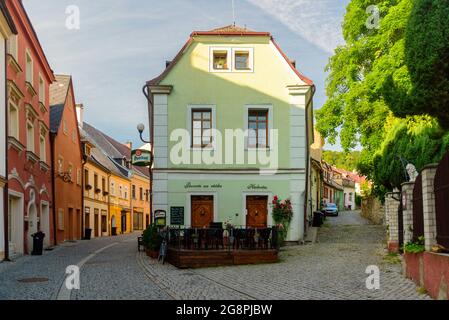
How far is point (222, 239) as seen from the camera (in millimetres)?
17047

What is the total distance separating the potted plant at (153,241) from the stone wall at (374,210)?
16.5 m

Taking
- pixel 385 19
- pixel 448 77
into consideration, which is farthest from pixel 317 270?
pixel 385 19

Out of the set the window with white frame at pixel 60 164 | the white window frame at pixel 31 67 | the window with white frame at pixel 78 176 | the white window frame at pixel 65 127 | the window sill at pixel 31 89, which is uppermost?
the white window frame at pixel 31 67

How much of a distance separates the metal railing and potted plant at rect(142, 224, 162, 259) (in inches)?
59.1

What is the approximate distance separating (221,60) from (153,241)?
27.0 ft

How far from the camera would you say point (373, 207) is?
36.2 m

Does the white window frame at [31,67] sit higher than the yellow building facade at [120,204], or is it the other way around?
the white window frame at [31,67]

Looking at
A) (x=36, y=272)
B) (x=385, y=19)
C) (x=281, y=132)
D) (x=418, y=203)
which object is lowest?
(x=36, y=272)

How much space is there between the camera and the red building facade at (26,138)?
19672mm

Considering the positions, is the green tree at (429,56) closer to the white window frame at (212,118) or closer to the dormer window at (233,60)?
the white window frame at (212,118)

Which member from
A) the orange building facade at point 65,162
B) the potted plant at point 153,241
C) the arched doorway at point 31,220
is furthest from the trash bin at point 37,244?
the orange building facade at point 65,162

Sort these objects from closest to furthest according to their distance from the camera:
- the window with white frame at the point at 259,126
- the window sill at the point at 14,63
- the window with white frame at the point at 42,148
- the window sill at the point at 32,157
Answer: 1. the window sill at the point at 14,63
2. the window sill at the point at 32,157
3. the window with white frame at the point at 259,126
4. the window with white frame at the point at 42,148

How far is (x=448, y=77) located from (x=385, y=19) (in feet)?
46.2
